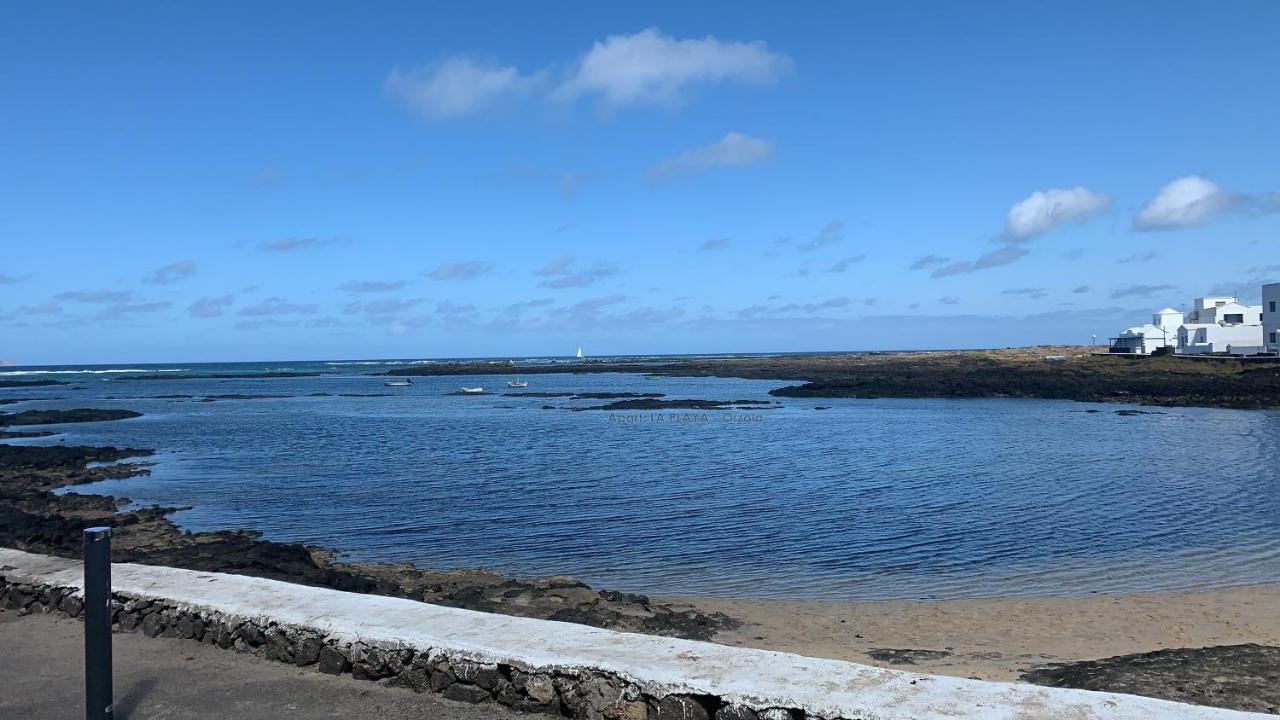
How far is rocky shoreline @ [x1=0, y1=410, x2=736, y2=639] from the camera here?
11156mm

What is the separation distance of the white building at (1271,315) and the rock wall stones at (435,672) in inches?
3099

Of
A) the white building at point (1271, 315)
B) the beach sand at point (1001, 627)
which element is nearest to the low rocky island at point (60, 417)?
the beach sand at point (1001, 627)

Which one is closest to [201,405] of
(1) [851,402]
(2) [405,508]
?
(1) [851,402]

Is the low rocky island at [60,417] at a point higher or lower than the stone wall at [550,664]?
lower

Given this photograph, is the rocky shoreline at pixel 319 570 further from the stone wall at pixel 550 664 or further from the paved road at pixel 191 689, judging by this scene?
the paved road at pixel 191 689

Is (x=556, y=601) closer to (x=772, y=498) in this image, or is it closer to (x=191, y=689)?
(x=191, y=689)

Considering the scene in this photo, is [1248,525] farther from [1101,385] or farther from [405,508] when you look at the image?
[1101,385]

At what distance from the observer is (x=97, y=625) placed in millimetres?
5270

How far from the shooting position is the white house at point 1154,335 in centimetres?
8832

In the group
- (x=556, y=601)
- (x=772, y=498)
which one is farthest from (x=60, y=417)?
(x=556, y=601)

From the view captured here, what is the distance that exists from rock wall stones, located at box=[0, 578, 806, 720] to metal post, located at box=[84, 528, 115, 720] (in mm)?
1352

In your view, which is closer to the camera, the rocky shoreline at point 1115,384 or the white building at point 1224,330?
the rocky shoreline at point 1115,384

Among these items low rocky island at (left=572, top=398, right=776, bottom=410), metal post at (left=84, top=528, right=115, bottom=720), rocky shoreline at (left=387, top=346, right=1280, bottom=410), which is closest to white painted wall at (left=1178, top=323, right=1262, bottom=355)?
rocky shoreline at (left=387, top=346, right=1280, bottom=410)

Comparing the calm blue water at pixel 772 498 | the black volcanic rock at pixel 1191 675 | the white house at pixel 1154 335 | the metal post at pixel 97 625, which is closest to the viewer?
the metal post at pixel 97 625
